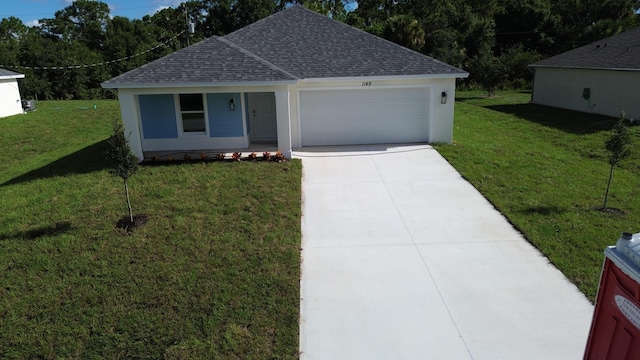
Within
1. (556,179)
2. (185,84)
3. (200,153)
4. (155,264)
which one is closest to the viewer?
(155,264)

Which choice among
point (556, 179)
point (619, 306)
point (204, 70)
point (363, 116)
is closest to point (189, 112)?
point (204, 70)

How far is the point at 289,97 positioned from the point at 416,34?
22248 mm

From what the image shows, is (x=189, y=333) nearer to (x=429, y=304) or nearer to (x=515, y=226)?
(x=429, y=304)

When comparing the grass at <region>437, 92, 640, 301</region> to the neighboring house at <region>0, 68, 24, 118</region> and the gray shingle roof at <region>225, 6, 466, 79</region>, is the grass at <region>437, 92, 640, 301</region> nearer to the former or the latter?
the gray shingle roof at <region>225, 6, 466, 79</region>

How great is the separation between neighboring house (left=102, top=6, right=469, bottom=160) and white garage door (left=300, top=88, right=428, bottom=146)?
3 centimetres

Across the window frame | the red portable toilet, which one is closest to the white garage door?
the window frame

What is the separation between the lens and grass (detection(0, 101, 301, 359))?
535 centimetres

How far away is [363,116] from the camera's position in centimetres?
1521

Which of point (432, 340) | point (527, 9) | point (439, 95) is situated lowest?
point (432, 340)

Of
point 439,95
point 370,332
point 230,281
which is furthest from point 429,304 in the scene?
point 439,95

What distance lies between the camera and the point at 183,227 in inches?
333

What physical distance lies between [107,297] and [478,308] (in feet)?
16.2

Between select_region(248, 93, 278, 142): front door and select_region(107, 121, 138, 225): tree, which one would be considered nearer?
select_region(107, 121, 138, 225): tree

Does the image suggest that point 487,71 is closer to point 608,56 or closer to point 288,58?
point 608,56
